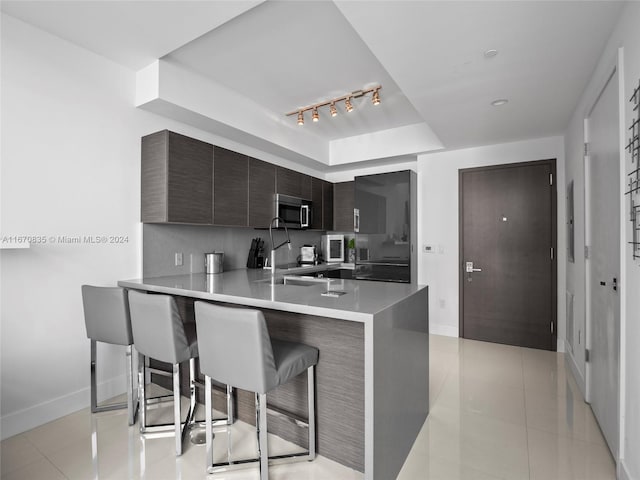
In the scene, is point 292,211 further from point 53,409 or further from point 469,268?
point 53,409

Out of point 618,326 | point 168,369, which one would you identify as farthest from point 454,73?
point 168,369

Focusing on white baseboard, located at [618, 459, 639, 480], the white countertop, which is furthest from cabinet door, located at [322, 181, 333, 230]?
white baseboard, located at [618, 459, 639, 480]

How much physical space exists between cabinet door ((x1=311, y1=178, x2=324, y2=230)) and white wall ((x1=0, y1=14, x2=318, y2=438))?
7.60 ft

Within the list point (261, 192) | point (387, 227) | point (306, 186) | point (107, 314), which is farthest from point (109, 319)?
point (387, 227)

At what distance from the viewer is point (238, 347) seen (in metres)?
1.50

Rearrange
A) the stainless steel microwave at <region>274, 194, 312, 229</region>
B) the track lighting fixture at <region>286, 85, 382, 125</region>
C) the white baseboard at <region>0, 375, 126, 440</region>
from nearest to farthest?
the white baseboard at <region>0, 375, 126, 440</region> < the track lighting fixture at <region>286, 85, 382, 125</region> < the stainless steel microwave at <region>274, 194, 312, 229</region>

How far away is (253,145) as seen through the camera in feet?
12.4

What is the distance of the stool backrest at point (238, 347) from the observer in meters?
1.45

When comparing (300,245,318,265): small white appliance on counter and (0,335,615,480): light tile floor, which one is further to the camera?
(300,245,318,265): small white appliance on counter

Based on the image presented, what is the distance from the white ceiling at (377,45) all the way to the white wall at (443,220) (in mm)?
822

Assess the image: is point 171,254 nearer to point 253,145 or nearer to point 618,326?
point 253,145

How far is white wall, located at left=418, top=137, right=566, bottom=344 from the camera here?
4.10 metres

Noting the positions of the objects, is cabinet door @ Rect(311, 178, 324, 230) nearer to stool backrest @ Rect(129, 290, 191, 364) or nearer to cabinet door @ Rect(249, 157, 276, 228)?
cabinet door @ Rect(249, 157, 276, 228)

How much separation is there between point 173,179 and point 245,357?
176 centimetres
